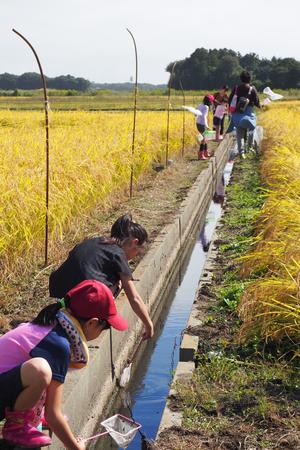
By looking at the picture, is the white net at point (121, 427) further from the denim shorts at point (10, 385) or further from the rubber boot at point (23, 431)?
the denim shorts at point (10, 385)

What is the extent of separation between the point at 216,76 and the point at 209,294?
62903 millimetres

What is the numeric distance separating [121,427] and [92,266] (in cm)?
82

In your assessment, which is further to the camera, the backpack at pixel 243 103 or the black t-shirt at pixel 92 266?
the backpack at pixel 243 103

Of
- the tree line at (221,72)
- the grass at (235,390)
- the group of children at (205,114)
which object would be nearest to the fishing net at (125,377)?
the grass at (235,390)

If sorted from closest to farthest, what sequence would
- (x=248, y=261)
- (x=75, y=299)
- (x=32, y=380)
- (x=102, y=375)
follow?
(x=32, y=380) < (x=75, y=299) < (x=102, y=375) < (x=248, y=261)

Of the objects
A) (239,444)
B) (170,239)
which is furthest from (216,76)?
(239,444)

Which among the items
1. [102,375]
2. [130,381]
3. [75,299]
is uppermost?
[75,299]

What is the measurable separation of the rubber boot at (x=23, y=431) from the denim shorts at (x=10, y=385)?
0.07 m

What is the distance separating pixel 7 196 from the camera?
5262 mm

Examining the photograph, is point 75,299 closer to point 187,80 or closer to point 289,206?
point 289,206

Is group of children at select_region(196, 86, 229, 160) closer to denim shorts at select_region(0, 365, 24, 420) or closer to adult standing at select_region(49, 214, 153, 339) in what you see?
adult standing at select_region(49, 214, 153, 339)

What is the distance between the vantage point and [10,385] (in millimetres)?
2598

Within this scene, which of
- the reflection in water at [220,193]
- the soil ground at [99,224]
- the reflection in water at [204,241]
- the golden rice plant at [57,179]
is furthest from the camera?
the reflection in water at [220,193]

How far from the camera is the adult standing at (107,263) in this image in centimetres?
352
